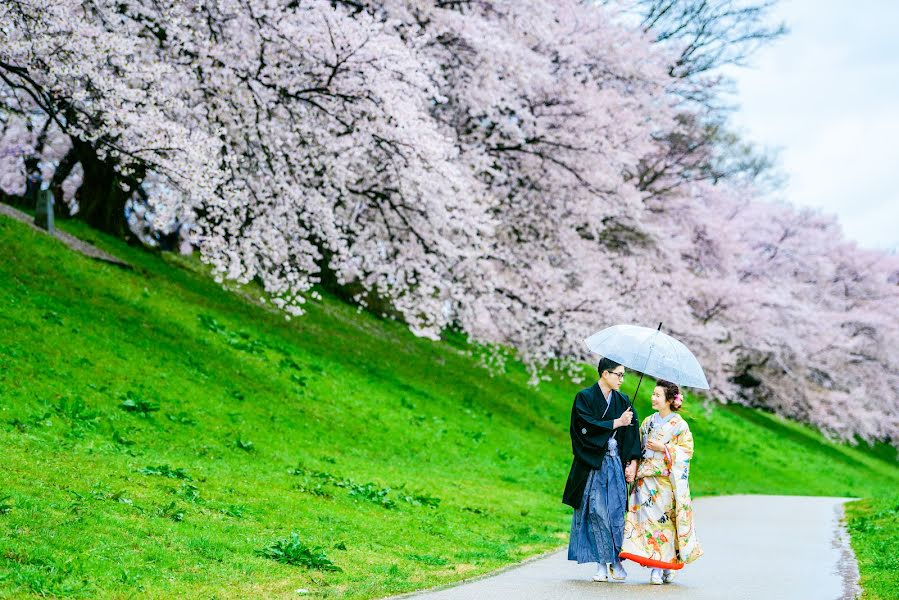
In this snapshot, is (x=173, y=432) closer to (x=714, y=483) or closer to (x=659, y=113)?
(x=714, y=483)

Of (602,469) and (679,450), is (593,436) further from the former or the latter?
(679,450)

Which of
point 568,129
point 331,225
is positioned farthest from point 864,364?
point 331,225

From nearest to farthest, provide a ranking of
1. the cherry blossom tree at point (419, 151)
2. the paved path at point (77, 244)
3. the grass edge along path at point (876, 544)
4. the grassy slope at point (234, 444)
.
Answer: the grassy slope at point (234, 444), the grass edge along path at point (876, 544), the cherry blossom tree at point (419, 151), the paved path at point (77, 244)

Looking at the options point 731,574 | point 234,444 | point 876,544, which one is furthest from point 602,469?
point 234,444

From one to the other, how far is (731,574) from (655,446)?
1824 mm

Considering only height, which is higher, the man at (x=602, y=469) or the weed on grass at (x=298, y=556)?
the man at (x=602, y=469)

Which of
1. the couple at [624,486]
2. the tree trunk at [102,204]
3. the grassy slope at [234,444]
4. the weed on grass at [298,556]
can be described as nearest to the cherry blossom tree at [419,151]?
the tree trunk at [102,204]

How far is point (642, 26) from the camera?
3153 cm

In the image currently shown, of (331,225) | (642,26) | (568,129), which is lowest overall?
(331,225)

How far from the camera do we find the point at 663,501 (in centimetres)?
848

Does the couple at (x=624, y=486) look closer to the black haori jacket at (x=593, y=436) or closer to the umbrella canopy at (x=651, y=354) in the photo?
the black haori jacket at (x=593, y=436)

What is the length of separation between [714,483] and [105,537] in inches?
778

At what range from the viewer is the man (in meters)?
8.35

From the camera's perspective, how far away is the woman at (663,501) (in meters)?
8.38
